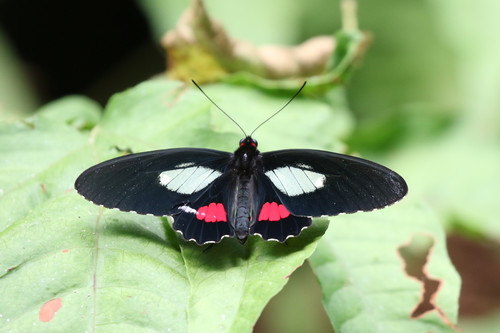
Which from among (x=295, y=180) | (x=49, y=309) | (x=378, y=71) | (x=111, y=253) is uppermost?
(x=378, y=71)

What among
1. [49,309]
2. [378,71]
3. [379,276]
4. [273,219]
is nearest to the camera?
[49,309]

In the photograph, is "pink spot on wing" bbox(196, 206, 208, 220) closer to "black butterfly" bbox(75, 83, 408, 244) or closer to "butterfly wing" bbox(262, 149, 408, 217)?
"black butterfly" bbox(75, 83, 408, 244)

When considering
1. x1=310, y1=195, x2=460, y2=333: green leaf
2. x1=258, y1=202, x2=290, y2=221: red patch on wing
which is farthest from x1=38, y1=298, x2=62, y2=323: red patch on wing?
x1=310, y1=195, x2=460, y2=333: green leaf

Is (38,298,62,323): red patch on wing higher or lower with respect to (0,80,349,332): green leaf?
lower

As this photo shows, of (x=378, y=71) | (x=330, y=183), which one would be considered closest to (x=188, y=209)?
(x=330, y=183)

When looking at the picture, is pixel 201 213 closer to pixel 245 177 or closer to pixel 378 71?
pixel 245 177

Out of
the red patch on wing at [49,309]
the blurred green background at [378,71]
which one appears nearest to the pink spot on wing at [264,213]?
the red patch on wing at [49,309]

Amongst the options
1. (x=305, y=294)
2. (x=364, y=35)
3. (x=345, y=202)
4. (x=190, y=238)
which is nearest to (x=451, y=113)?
(x=364, y=35)
